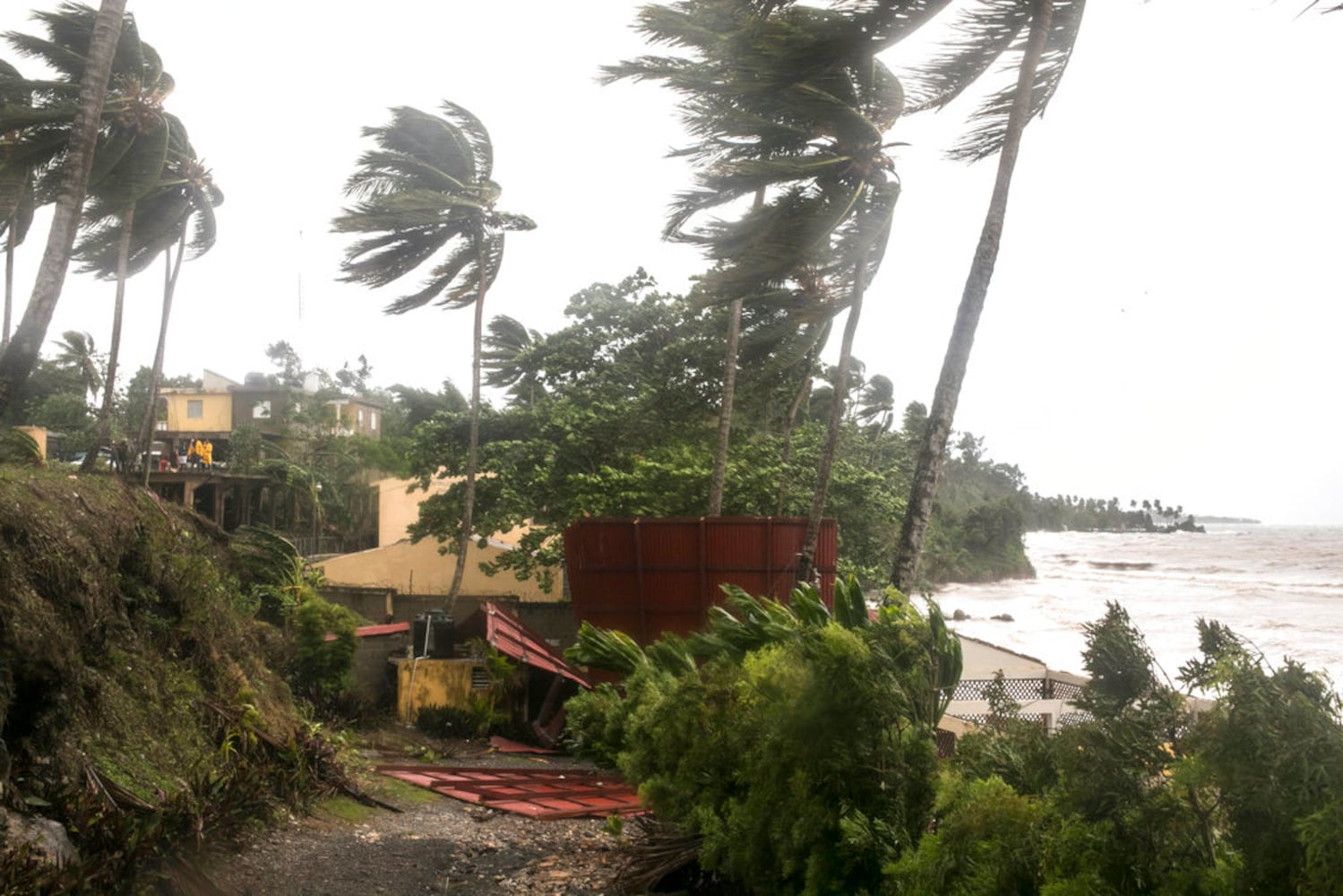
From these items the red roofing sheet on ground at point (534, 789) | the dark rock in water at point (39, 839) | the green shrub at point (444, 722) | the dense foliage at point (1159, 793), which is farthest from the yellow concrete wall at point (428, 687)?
the dense foliage at point (1159, 793)

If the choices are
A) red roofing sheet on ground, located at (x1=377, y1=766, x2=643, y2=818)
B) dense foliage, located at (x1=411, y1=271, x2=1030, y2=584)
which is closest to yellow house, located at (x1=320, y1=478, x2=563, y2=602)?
dense foliage, located at (x1=411, y1=271, x2=1030, y2=584)

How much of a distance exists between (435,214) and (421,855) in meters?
17.3

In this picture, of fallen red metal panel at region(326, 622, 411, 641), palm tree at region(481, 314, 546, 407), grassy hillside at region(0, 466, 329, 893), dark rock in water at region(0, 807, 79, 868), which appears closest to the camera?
dark rock in water at region(0, 807, 79, 868)

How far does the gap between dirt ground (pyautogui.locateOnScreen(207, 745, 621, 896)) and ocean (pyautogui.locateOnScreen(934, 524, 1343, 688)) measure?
12.4m

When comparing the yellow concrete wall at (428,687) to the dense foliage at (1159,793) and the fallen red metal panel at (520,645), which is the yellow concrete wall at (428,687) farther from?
the dense foliage at (1159,793)

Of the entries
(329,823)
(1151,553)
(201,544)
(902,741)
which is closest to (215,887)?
(329,823)

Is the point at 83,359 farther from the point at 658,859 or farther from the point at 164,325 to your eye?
the point at 658,859

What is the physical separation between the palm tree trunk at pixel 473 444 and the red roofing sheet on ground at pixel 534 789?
8.64 meters

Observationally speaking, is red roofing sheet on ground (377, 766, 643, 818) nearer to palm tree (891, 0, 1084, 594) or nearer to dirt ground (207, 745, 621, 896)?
dirt ground (207, 745, 621, 896)

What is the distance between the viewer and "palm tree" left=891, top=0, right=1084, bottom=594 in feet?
28.0

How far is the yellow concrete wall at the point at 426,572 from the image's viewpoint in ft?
91.7

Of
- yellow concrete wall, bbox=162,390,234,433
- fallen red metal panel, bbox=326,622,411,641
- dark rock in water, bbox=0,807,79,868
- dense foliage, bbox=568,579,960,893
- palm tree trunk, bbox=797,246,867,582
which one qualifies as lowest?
fallen red metal panel, bbox=326,622,411,641

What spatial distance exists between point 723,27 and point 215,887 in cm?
1026

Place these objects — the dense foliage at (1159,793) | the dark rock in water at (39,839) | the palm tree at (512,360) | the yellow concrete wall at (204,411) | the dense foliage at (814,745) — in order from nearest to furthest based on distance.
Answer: the dense foliage at (1159,793) → the dark rock in water at (39,839) → the dense foliage at (814,745) → the palm tree at (512,360) → the yellow concrete wall at (204,411)
